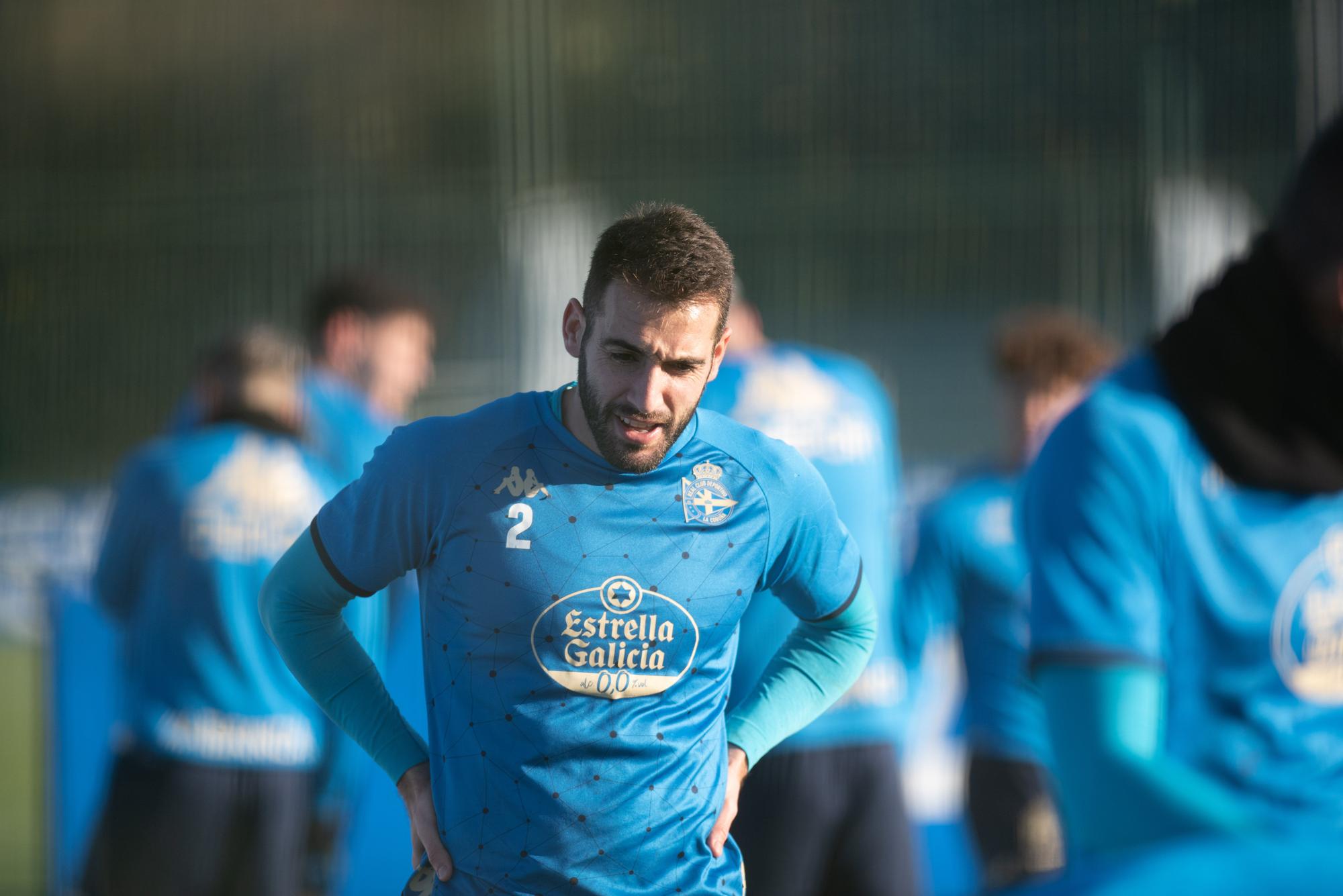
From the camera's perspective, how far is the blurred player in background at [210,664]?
116 inches

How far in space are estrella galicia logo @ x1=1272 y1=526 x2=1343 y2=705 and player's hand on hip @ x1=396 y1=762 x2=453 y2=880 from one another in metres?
0.97

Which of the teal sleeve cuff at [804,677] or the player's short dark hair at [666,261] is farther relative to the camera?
the teal sleeve cuff at [804,677]

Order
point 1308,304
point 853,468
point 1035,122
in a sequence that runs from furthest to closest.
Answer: point 1035,122, point 853,468, point 1308,304

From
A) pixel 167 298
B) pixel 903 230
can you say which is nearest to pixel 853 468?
pixel 903 230

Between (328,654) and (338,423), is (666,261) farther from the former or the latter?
(338,423)

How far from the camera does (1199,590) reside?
1.61 m

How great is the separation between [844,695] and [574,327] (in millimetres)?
1448

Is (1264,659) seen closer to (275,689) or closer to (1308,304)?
(1308,304)

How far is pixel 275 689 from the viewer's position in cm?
338

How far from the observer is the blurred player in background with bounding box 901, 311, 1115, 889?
450 centimetres

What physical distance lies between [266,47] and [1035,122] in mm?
5391

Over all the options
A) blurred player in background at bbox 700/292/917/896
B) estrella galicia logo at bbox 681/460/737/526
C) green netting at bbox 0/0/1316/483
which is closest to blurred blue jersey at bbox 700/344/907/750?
blurred player in background at bbox 700/292/917/896

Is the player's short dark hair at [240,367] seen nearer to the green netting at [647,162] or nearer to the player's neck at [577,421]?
the player's neck at [577,421]

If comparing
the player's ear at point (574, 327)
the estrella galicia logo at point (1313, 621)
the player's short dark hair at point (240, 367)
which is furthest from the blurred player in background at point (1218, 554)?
the player's short dark hair at point (240, 367)
